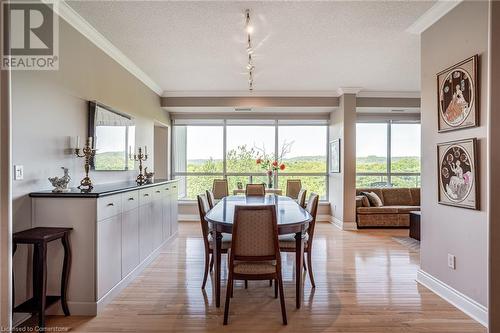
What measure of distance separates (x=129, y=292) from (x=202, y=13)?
2.85 meters

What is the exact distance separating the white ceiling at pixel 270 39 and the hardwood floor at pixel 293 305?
8.99ft

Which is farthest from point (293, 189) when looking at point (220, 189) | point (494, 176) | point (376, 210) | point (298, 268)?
point (494, 176)

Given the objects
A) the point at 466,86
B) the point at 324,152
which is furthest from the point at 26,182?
the point at 324,152

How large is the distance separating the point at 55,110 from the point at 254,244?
222 cm

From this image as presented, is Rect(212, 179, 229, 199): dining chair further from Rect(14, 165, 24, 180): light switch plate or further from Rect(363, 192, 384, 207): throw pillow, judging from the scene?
Rect(14, 165, 24, 180): light switch plate

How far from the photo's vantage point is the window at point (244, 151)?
688 cm

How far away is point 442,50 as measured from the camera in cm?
280

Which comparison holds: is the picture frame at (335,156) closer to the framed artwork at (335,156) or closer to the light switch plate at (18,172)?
the framed artwork at (335,156)

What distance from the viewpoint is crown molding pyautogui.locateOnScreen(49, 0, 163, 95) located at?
2.79 metres

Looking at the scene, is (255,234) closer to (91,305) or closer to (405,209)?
(91,305)

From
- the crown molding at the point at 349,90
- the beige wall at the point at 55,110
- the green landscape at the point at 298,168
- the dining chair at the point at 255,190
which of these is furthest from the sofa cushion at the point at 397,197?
the beige wall at the point at 55,110

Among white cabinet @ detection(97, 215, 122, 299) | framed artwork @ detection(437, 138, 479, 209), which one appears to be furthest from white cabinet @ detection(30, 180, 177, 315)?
framed artwork @ detection(437, 138, 479, 209)

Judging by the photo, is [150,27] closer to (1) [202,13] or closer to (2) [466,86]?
(1) [202,13]

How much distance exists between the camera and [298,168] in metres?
6.88
